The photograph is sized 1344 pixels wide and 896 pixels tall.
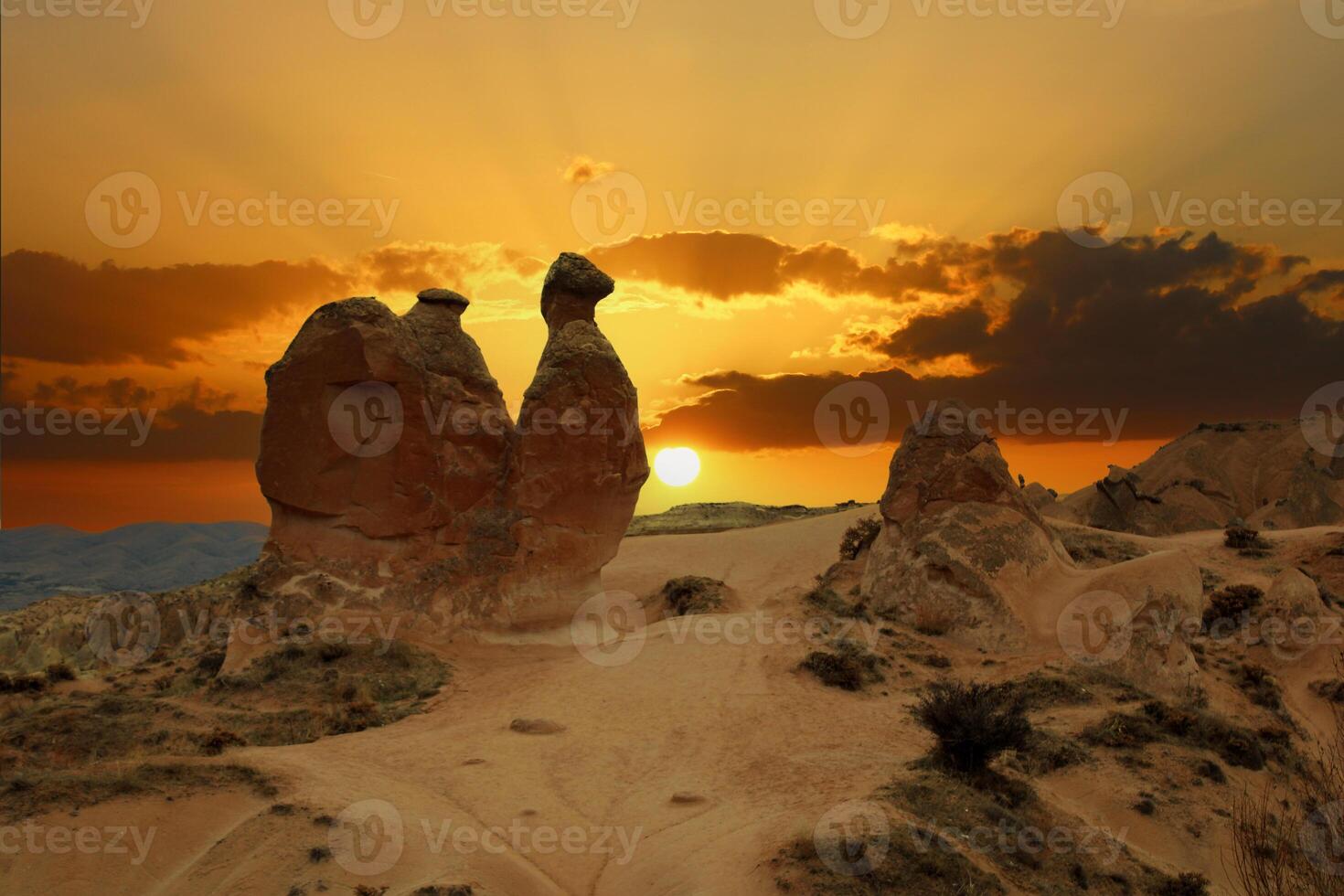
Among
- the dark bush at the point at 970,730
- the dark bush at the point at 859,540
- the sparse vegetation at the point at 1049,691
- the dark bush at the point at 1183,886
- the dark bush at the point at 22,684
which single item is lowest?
the dark bush at the point at 22,684

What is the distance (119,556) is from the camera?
116750 millimetres

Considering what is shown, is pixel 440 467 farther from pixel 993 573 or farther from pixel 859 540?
pixel 859 540

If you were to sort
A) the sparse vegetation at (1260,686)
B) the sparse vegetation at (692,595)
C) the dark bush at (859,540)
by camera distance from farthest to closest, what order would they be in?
1. the dark bush at (859,540)
2. the sparse vegetation at (692,595)
3. the sparse vegetation at (1260,686)

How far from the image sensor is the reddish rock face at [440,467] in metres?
17.9

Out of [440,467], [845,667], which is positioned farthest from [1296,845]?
[440,467]

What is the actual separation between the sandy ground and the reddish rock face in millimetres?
1819

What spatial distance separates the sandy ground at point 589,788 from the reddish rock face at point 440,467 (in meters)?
1.82

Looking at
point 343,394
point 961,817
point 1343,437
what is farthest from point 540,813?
point 1343,437

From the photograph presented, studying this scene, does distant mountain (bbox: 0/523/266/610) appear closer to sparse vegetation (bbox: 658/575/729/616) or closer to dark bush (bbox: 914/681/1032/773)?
sparse vegetation (bbox: 658/575/729/616)

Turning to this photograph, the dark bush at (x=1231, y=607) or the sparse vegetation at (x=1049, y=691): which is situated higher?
the dark bush at (x=1231, y=607)

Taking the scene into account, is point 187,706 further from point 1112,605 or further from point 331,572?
point 1112,605

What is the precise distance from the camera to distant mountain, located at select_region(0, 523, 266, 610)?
299 feet

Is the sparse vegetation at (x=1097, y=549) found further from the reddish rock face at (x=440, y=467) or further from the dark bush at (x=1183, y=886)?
the dark bush at (x=1183, y=886)

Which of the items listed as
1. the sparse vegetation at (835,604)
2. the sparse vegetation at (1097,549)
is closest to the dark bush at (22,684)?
the sparse vegetation at (835,604)
